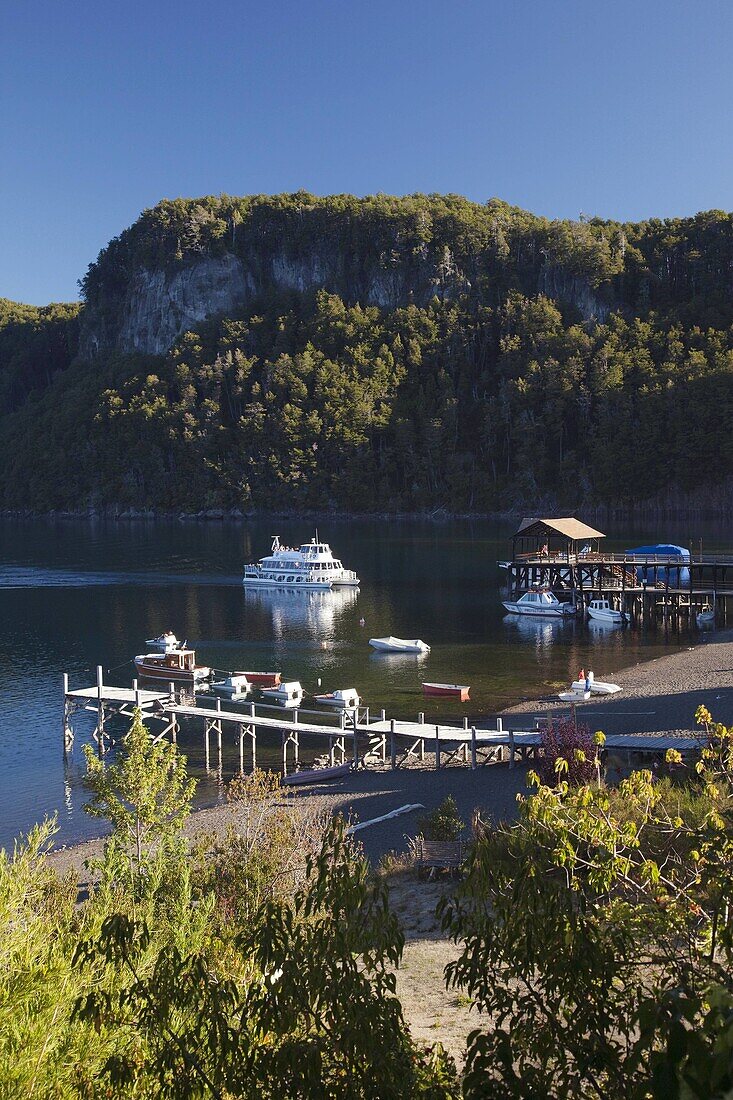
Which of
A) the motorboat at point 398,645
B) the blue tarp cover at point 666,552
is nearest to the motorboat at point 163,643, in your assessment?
the motorboat at point 398,645

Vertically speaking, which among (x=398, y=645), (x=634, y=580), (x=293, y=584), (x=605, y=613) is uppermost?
(x=634, y=580)

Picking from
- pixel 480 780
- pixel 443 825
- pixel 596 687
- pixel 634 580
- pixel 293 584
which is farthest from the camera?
pixel 293 584

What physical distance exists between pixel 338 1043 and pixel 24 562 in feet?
352

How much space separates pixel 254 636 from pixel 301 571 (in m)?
24.9

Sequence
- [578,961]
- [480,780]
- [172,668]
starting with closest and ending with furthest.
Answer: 1. [578,961]
2. [480,780]
3. [172,668]

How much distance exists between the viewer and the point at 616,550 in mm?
91562

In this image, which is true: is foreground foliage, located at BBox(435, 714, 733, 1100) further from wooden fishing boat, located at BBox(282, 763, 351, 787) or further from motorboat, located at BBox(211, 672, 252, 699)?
motorboat, located at BBox(211, 672, 252, 699)

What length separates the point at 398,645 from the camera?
169 ft

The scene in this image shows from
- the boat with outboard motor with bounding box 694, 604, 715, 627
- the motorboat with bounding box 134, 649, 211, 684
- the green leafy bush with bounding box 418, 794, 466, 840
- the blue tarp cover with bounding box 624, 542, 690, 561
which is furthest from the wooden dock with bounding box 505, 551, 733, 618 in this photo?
the green leafy bush with bounding box 418, 794, 466, 840

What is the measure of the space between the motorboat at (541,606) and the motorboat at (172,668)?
91.0 ft

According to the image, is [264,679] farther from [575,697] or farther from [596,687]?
[596,687]

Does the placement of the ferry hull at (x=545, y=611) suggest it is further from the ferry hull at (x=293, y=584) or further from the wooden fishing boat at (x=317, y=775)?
the wooden fishing boat at (x=317, y=775)

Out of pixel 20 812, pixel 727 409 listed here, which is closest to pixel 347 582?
pixel 20 812

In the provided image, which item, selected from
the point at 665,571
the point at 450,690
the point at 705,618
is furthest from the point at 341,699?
the point at 665,571
